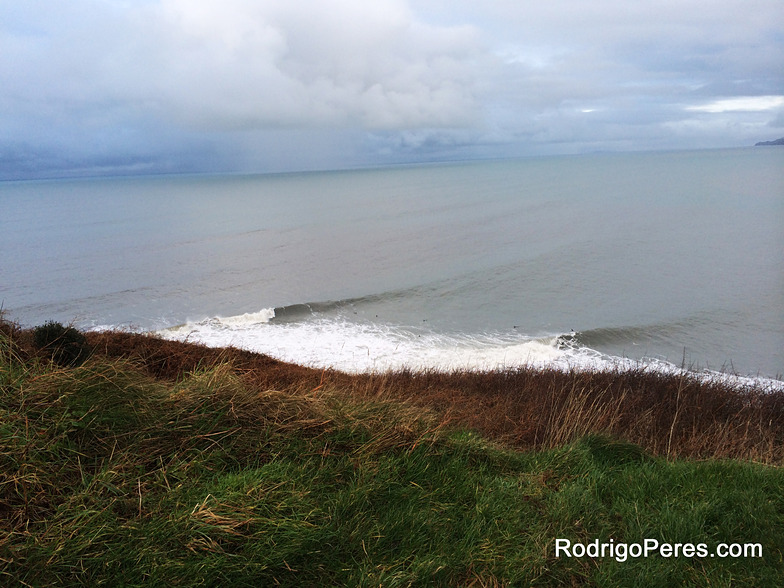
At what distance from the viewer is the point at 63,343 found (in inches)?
243

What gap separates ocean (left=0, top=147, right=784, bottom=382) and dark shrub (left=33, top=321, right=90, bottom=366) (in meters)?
8.25

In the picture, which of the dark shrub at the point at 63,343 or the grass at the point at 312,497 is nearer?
the grass at the point at 312,497

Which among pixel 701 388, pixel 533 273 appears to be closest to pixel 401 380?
pixel 701 388

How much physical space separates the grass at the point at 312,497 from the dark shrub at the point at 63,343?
2.55 ft

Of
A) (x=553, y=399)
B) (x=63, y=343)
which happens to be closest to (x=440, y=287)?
(x=553, y=399)

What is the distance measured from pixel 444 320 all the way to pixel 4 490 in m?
19.1

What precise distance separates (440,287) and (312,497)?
2360 centimetres

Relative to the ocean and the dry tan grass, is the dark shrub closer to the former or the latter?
the dry tan grass

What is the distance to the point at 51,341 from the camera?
6.07 meters

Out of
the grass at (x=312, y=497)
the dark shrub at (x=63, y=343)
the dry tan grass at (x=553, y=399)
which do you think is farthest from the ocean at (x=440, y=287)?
the grass at (x=312, y=497)

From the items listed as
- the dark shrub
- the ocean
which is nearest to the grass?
the dark shrub

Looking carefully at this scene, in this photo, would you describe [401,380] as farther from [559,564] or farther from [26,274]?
[26,274]

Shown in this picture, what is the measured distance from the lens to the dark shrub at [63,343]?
6070 mm

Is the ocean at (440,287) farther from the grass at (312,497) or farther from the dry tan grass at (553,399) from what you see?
the grass at (312,497)
